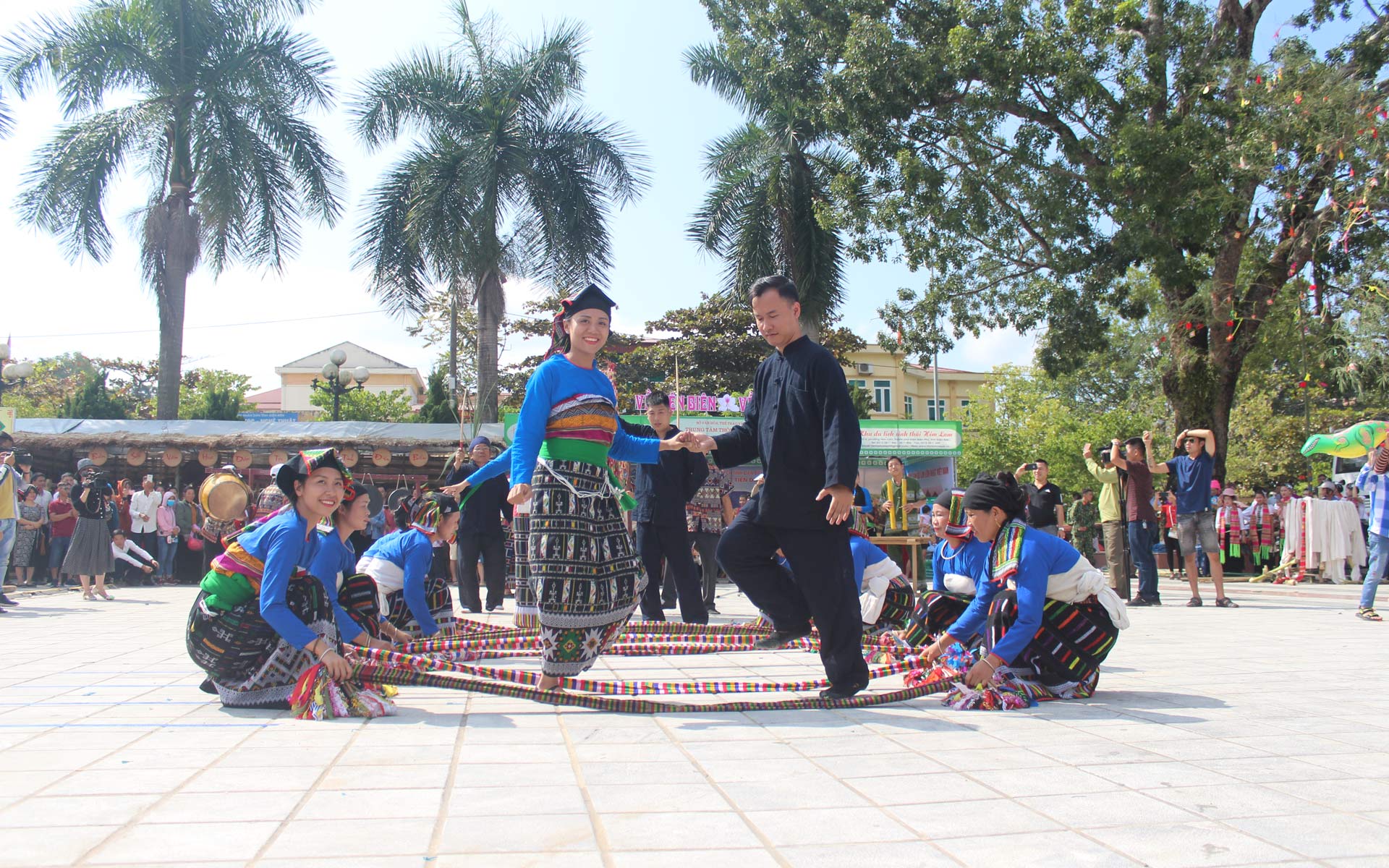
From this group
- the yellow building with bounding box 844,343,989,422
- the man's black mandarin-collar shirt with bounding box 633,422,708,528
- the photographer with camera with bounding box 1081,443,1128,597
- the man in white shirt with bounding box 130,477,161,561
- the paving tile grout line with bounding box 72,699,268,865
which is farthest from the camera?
the yellow building with bounding box 844,343,989,422

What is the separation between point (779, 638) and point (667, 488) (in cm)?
258

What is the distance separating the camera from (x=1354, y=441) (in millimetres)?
9016

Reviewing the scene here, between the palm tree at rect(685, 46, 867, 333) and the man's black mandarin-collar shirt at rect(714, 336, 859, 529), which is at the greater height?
the palm tree at rect(685, 46, 867, 333)

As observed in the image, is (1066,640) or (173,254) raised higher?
(173,254)

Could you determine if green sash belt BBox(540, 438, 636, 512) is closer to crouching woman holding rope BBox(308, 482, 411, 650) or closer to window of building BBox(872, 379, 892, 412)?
crouching woman holding rope BBox(308, 482, 411, 650)

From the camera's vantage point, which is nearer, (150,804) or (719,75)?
(150,804)

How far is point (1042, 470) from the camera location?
33.8 feet

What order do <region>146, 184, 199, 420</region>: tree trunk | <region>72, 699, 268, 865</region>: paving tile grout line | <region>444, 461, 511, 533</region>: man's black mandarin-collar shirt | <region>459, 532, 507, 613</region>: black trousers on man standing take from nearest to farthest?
<region>72, 699, 268, 865</region>: paving tile grout line, <region>444, 461, 511, 533</region>: man's black mandarin-collar shirt, <region>459, 532, 507, 613</region>: black trousers on man standing, <region>146, 184, 199, 420</region>: tree trunk

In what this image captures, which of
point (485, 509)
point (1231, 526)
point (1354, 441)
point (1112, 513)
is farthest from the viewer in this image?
point (1231, 526)

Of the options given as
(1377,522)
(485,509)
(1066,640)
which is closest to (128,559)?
(485,509)

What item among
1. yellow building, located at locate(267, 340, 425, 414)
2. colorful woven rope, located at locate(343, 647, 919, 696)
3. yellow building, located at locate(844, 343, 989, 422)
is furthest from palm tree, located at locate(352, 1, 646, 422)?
yellow building, located at locate(267, 340, 425, 414)

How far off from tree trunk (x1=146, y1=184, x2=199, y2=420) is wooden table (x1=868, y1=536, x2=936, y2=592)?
17.8 meters

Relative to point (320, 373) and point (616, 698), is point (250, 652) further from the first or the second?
point (320, 373)

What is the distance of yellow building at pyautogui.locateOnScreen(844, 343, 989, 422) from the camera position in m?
61.0
